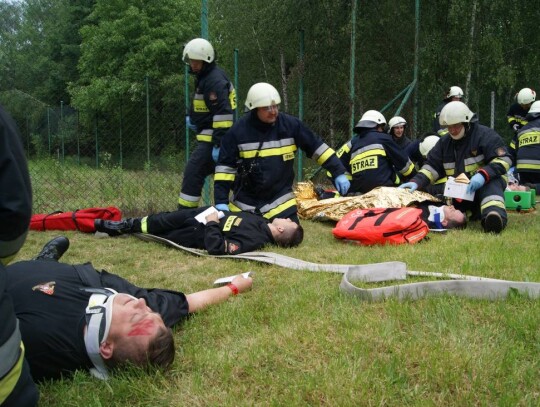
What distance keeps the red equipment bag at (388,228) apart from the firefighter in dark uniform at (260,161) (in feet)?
2.53

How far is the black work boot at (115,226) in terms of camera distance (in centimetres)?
556

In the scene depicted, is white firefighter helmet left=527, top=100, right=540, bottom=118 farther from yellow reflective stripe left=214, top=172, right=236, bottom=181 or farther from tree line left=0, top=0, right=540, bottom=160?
yellow reflective stripe left=214, top=172, right=236, bottom=181

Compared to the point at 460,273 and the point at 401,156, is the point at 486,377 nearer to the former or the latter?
the point at 460,273

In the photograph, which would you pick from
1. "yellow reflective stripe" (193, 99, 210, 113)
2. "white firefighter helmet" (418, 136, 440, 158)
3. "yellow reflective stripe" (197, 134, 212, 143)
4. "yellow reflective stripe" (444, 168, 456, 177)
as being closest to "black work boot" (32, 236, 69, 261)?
"yellow reflective stripe" (197, 134, 212, 143)

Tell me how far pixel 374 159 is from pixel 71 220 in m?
3.81

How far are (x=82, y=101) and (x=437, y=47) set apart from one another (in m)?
19.3

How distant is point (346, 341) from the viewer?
2.33 metres

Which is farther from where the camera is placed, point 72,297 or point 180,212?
point 180,212

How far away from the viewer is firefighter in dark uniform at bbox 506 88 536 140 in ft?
32.4

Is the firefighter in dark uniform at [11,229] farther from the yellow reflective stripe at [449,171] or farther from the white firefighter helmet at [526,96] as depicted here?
the white firefighter helmet at [526,96]

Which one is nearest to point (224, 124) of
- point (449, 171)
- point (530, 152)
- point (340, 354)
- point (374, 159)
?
point (374, 159)

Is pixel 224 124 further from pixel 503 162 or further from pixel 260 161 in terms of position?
pixel 503 162

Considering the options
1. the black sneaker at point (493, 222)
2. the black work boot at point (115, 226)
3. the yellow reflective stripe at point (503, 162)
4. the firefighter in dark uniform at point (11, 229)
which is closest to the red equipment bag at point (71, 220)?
the black work boot at point (115, 226)

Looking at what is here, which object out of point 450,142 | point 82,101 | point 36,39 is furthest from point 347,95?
point 36,39
